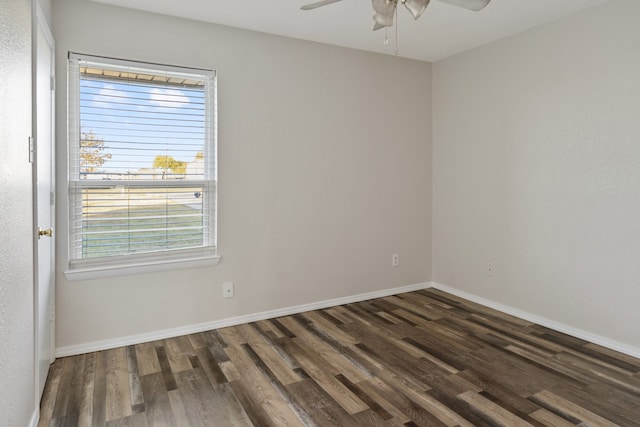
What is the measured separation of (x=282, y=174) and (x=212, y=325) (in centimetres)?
144

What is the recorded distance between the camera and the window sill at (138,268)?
2996 mm

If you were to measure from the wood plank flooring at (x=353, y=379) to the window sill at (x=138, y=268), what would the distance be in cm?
56

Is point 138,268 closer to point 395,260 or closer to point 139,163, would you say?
point 139,163

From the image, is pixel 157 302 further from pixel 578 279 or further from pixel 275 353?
pixel 578 279

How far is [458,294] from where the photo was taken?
4.39 metres

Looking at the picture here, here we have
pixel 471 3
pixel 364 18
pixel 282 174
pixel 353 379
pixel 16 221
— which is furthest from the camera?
pixel 282 174

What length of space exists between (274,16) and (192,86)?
860mm

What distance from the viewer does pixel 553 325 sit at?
3.48 m

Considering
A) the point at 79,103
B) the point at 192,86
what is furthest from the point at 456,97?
the point at 79,103

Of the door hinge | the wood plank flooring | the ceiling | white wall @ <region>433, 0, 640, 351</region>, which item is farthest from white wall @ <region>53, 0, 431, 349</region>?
the door hinge

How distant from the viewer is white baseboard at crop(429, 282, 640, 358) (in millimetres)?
3030

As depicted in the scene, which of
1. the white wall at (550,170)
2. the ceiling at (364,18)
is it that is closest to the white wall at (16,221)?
the ceiling at (364,18)

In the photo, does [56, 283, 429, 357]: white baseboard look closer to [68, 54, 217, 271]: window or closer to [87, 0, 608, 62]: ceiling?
[68, 54, 217, 271]: window

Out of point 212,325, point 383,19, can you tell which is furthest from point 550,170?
point 212,325
